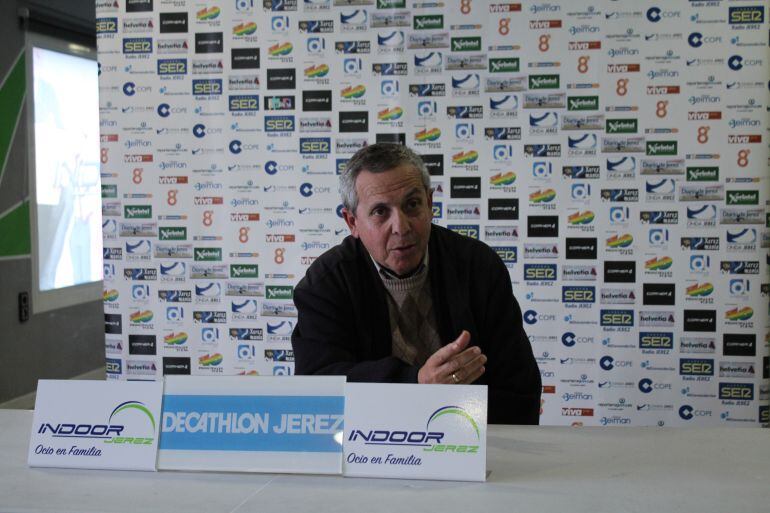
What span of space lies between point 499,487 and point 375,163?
0.99m

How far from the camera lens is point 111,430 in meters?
1.25

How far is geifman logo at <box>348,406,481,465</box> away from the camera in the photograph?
3.79 ft

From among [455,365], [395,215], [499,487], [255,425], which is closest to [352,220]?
[395,215]

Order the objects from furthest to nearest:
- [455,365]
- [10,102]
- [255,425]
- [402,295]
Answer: [10,102] → [402,295] → [455,365] → [255,425]

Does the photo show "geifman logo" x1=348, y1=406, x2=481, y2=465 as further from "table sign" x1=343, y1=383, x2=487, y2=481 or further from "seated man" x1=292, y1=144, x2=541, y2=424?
"seated man" x1=292, y1=144, x2=541, y2=424

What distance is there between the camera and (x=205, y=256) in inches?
149

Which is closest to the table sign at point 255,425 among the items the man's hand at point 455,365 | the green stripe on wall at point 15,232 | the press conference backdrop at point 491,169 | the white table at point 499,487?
the white table at point 499,487

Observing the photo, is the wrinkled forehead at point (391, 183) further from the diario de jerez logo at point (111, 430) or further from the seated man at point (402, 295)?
the diario de jerez logo at point (111, 430)

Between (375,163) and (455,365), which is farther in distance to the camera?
(375,163)

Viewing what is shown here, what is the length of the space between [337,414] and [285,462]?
0.10 meters

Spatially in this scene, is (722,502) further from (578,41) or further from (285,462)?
(578,41)

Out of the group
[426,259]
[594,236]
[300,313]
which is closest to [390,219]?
[426,259]

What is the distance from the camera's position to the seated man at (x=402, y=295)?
190 cm

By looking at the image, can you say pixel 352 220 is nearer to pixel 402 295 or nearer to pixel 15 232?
pixel 402 295
